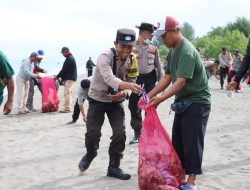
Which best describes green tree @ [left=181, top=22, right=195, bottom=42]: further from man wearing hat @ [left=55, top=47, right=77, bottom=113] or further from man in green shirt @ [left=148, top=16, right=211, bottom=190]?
man in green shirt @ [left=148, top=16, right=211, bottom=190]

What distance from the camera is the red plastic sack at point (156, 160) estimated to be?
4824 mm

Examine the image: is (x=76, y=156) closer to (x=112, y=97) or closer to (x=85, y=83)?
(x=85, y=83)

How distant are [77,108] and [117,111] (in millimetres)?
5014

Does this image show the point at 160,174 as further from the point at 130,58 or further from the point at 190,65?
the point at 130,58

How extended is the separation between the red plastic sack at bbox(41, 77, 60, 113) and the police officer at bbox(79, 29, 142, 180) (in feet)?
25.0

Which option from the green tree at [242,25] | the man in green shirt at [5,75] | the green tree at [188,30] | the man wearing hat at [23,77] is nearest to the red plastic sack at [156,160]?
the man in green shirt at [5,75]

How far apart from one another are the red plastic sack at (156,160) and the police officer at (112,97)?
2.12 ft

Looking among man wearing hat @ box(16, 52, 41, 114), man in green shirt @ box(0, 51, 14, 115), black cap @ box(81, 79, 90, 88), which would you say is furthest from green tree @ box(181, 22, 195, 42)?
man in green shirt @ box(0, 51, 14, 115)

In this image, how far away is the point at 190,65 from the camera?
4660 millimetres

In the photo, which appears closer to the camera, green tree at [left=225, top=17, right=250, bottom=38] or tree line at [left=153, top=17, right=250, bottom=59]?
tree line at [left=153, top=17, right=250, bottom=59]

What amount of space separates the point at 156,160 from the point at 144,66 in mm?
Result: 3018

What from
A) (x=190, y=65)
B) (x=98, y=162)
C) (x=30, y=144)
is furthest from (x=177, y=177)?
(x=30, y=144)

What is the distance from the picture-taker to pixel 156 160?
4867mm

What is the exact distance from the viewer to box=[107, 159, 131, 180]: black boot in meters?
5.72
